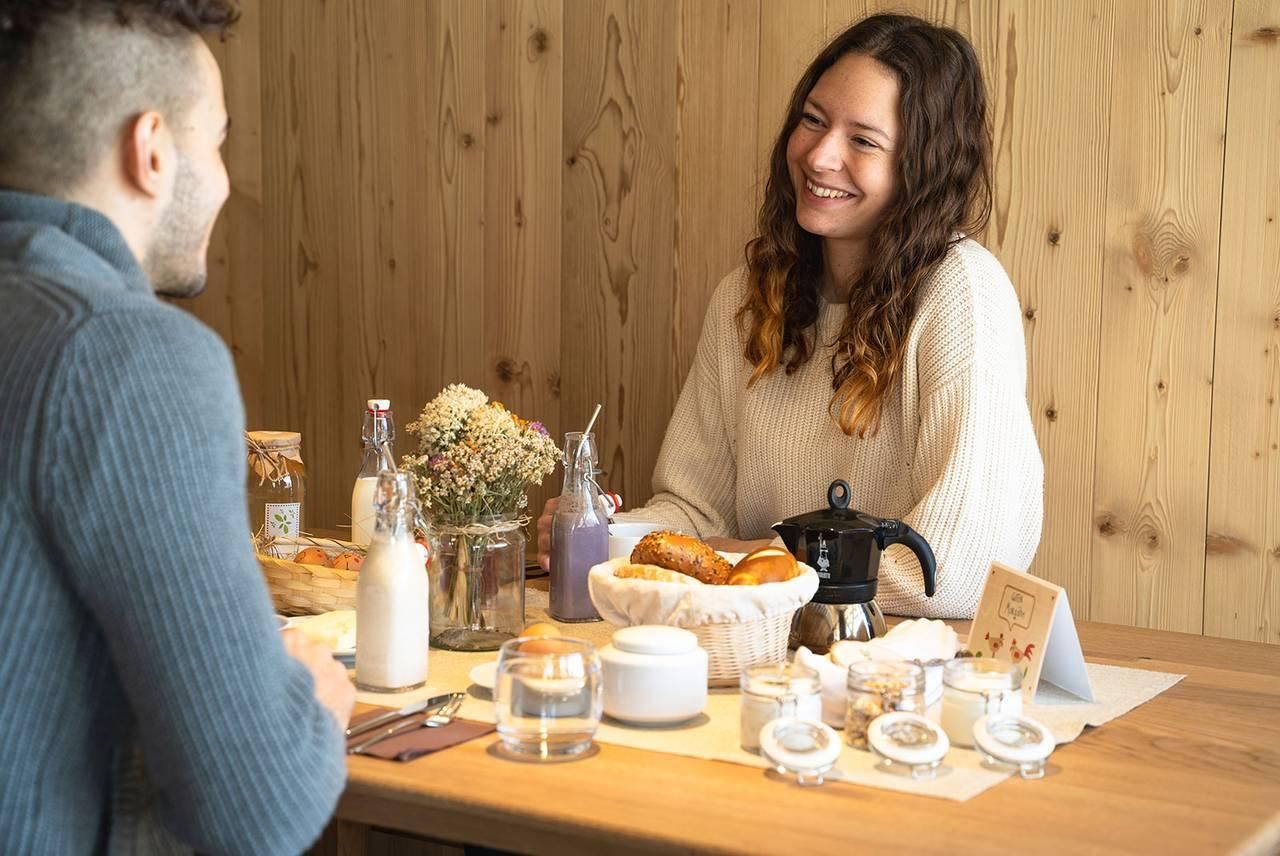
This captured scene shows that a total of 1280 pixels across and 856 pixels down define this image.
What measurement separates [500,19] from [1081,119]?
47.2 inches

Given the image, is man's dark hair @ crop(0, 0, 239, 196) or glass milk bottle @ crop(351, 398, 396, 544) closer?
man's dark hair @ crop(0, 0, 239, 196)

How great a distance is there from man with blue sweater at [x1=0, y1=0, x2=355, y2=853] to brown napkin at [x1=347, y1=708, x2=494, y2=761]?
24cm

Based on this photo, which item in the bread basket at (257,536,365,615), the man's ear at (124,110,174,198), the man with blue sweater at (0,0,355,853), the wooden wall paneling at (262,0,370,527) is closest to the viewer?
the man with blue sweater at (0,0,355,853)

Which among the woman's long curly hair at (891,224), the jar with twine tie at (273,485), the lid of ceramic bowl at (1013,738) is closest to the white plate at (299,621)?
the jar with twine tie at (273,485)

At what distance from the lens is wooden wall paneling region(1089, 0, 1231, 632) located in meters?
2.34

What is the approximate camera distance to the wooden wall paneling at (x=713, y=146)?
270cm

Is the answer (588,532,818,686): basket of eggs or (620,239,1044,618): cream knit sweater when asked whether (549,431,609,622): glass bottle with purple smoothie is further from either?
(620,239,1044,618): cream knit sweater

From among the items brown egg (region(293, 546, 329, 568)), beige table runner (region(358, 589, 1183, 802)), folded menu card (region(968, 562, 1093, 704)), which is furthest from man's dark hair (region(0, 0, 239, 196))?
folded menu card (region(968, 562, 1093, 704))

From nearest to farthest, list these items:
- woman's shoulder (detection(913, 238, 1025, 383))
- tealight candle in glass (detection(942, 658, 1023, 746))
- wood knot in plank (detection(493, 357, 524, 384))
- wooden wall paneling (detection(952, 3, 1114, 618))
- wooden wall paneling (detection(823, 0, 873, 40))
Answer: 1. tealight candle in glass (detection(942, 658, 1023, 746))
2. woman's shoulder (detection(913, 238, 1025, 383))
3. wooden wall paneling (detection(952, 3, 1114, 618))
4. wooden wall paneling (detection(823, 0, 873, 40))
5. wood knot in plank (detection(493, 357, 524, 384))

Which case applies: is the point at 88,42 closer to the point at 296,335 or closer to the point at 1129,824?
the point at 1129,824

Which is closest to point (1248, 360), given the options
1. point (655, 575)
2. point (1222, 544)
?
point (1222, 544)

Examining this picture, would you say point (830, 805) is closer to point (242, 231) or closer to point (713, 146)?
point (713, 146)

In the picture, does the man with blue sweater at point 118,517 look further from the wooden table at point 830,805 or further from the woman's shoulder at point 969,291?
the woman's shoulder at point 969,291

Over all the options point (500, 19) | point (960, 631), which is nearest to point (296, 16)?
point (500, 19)
